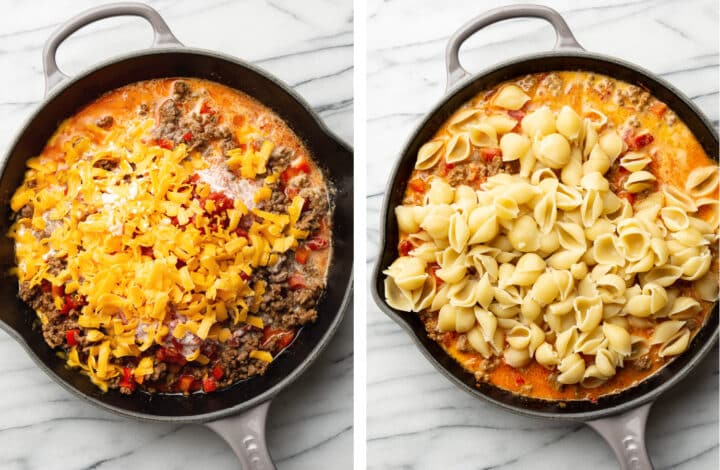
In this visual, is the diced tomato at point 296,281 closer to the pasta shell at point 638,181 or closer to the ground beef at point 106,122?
the ground beef at point 106,122

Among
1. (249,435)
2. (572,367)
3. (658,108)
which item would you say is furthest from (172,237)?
(658,108)

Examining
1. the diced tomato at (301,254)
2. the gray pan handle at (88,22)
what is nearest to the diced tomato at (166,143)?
the gray pan handle at (88,22)

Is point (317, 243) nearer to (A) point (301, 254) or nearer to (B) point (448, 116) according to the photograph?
(A) point (301, 254)

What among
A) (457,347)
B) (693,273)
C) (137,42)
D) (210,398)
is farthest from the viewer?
(137,42)

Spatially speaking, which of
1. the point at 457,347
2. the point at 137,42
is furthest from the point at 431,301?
the point at 137,42

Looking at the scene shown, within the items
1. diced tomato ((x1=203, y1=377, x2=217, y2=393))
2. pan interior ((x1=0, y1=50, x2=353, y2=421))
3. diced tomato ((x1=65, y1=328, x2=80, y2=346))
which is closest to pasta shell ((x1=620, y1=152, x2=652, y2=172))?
pan interior ((x1=0, y1=50, x2=353, y2=421))

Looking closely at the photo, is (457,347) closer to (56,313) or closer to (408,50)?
(408,50)
